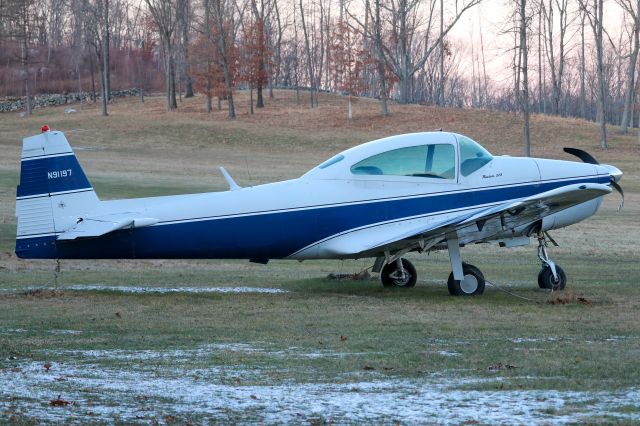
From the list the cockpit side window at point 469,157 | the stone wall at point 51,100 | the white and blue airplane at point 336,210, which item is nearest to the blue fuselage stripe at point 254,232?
the white and blue airplane at point 336,210

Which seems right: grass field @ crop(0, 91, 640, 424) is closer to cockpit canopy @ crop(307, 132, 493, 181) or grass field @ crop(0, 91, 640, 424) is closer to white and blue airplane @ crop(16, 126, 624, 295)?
white and blue airplane @ crop(16, 126, 624, 295)

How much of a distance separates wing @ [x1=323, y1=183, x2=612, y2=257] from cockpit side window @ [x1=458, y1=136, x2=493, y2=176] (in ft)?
2.17

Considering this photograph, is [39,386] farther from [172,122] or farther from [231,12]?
[231,12]

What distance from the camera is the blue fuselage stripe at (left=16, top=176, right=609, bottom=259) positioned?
44.7ft

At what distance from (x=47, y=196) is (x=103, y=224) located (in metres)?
0.98

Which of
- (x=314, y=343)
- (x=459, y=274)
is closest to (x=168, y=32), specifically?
(x=459, y=274)

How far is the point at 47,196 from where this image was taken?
13711mm

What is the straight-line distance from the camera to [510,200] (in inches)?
577

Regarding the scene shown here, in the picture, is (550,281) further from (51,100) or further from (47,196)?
(51,100)

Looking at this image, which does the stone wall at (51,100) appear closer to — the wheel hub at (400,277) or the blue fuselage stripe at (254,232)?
the wheel hub at (400,277)

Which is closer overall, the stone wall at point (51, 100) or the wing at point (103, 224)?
the wing at point (103, 224)

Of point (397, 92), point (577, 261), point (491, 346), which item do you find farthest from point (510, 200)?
point (397, 92)

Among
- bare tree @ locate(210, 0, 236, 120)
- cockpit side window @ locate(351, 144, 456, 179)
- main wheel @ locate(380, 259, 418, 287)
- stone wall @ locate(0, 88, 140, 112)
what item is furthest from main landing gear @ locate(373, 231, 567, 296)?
stone wall @ locate(0, 88, 140, 112)

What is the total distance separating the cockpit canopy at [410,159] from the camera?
14.4 metres
